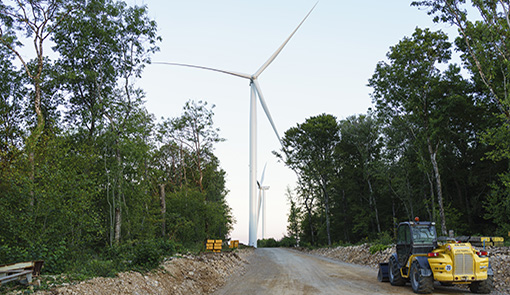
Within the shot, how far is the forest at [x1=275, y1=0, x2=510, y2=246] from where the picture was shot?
25.5 meters

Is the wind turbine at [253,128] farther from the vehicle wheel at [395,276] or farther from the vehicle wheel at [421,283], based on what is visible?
the vehicle wheel at [421,283]

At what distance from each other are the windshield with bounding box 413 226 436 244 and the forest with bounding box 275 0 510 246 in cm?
1255

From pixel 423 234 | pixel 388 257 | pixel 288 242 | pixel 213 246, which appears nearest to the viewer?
pixel 423 234

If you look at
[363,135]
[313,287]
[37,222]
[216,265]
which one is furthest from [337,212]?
[37,222]

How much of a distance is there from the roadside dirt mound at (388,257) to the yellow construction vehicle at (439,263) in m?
1.37

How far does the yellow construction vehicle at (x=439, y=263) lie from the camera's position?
11.1m

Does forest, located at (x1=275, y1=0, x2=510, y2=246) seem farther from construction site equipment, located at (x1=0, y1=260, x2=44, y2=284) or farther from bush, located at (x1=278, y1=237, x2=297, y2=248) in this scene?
construction site equipment, located at (x1=0, y1=260, x2=44, y2=284)

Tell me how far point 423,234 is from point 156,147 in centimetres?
2124

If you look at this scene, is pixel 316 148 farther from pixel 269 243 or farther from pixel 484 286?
pixel 484 286

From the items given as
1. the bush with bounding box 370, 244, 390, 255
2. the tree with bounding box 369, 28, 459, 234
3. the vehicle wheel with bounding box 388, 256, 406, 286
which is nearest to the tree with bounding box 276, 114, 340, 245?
the tree with bounding box 369, 28, 459, 234

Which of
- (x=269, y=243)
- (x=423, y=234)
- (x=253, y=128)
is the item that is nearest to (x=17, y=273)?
(x=423, y=234)

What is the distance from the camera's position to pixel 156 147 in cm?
2888

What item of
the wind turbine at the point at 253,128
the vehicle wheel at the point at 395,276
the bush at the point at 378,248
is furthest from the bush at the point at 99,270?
the wind turbine at the point at 253,128

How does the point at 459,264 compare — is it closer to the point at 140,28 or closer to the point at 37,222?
the point at 37,222
